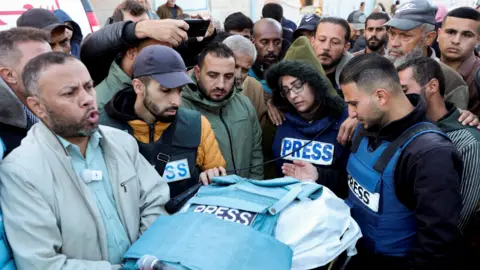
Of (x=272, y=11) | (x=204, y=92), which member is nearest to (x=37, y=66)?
(x=204, y=92)

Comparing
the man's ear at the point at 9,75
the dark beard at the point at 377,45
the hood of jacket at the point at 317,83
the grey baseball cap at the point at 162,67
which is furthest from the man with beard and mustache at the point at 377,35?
the man's ear at the point at 9,75

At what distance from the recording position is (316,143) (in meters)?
2.76

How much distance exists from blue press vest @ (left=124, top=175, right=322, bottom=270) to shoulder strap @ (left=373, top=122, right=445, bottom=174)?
1.19ft

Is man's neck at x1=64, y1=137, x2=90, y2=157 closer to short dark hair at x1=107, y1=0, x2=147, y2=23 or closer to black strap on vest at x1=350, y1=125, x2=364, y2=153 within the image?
black strap on vest at x1=350, y1=125, x2=364, y2=153

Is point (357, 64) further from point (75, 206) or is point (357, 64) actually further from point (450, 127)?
point (75, 206)

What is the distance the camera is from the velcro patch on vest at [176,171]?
7.64 feet

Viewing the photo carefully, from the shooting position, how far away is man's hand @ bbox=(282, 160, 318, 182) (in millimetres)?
2529

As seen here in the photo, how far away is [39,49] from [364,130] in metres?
1.88

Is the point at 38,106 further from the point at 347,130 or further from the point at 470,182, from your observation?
the point at 470,182

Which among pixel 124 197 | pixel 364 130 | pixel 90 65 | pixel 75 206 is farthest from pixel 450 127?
pixel 90 65

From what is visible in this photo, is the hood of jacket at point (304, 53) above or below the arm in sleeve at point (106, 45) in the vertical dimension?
below

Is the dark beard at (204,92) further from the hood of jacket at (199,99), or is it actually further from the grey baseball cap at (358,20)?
the grey baseball cap at (358,20)

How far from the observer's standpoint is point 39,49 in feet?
7.82

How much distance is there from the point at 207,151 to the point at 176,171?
9.6 inches
